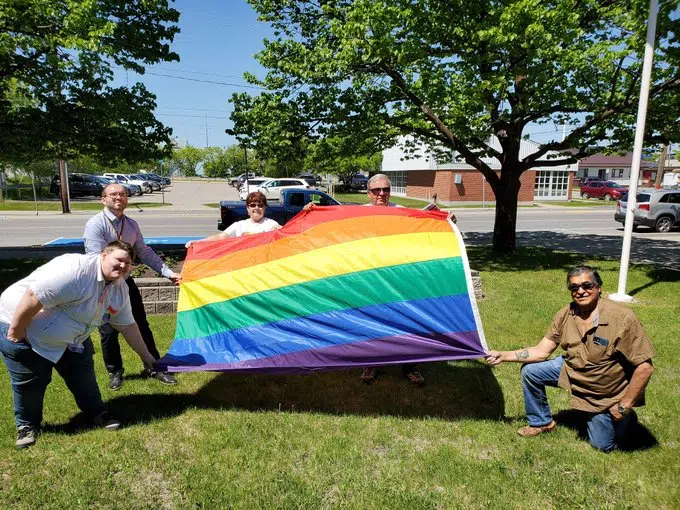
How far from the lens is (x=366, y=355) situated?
13.7 feet

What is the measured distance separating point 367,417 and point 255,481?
1322 mm

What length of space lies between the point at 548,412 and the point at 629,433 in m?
0.65

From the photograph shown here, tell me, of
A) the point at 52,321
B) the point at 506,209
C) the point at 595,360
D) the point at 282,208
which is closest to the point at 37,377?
the point at 52,321

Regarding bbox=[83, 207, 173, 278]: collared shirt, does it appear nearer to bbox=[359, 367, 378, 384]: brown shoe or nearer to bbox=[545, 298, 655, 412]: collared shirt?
bbox=[359, 367, 378, 384]: brown shoe

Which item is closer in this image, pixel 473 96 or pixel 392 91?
pixel 473 96

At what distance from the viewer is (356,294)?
4336mm

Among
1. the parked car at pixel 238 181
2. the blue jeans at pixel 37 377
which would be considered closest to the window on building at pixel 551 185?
the parked car at pixel 238 181

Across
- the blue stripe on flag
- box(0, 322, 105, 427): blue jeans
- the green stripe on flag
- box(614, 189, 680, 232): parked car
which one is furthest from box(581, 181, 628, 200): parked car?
box(0, 322, 105, 427): blue jeans

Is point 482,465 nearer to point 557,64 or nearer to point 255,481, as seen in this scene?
point 255,481

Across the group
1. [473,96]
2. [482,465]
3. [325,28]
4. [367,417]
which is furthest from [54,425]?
[325,28]

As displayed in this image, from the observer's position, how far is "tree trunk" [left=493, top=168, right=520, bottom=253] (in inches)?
511

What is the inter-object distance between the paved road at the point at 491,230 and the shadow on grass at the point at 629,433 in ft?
33.4

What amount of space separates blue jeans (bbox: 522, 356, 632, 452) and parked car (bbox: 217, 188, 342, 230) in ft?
41.3

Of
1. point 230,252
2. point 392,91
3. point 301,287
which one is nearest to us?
point 301,287
